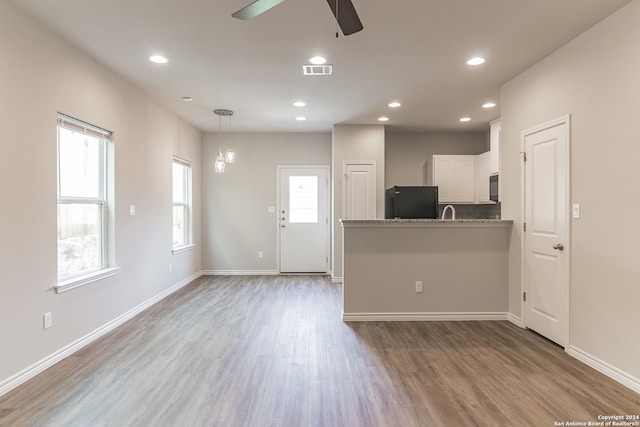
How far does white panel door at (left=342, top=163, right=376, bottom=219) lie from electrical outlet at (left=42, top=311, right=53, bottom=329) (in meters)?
4.17

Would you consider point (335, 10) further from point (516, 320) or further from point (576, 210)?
point (516, 320)

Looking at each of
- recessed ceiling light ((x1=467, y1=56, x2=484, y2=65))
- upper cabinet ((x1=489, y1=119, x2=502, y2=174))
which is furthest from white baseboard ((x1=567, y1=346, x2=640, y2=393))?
upper cabinet ((x1=489, y1=119, x2=502, y2=174))

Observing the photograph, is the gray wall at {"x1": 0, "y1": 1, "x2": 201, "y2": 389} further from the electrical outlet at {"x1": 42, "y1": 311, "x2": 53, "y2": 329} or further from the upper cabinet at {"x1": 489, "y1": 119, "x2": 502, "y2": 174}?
the upper cabinet at {"x1": 489, "y1": 119, "x2": 502, "y2": 174}

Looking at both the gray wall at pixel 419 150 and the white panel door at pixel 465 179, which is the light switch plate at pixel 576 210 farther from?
the gray wall at pixel 419 150

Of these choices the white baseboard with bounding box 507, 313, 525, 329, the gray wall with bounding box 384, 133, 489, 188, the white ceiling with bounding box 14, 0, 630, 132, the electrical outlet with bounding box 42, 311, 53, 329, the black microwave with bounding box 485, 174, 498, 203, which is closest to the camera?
the white ceiling with bounding box 14, 0, 630, 132

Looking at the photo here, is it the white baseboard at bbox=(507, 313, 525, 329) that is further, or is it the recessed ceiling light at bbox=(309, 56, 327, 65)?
the white baseboard at bbox=(507, 313, 525, 329)

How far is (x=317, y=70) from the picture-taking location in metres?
3.65

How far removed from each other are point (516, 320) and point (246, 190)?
190 inches

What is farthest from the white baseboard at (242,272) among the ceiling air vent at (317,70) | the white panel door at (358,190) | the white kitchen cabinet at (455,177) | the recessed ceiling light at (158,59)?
the recessed ceiling light at (158,59)

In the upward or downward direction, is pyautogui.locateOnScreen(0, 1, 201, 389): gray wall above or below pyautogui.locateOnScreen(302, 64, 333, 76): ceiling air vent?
below

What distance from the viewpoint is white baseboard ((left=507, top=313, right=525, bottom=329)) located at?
12.2 ft

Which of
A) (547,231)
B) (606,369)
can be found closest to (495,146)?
(547,231)

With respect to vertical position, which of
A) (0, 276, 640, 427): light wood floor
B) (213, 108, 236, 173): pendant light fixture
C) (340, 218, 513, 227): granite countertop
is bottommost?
(0, 276, 640, 427): light wood floor

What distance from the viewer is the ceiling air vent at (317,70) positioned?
358 centimetres
